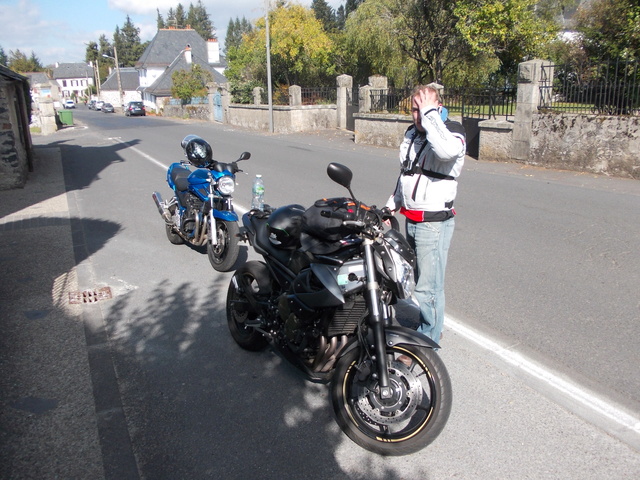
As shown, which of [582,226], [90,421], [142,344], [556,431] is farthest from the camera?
[582,226]

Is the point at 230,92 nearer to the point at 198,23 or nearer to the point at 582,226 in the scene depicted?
the point at 582,226

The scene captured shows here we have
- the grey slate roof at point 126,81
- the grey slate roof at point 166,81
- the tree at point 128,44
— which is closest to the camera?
the grey slate roof at point 166,81

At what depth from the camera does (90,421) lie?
3.59 meters

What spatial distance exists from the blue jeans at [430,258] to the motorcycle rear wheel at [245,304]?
3.77 ft

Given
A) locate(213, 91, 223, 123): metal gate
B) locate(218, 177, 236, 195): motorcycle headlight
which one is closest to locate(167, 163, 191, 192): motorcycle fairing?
locate(218, 177, 236, 195): motorcycle headlight

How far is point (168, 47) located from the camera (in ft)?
277

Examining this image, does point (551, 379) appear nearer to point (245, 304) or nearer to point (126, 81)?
point (245, 304)

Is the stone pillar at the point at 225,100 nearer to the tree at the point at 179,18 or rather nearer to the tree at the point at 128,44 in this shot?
the tree at the point at 128,44

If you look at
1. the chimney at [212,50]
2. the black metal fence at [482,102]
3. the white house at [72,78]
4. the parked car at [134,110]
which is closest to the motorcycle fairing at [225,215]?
the black metal fence at [482,102]

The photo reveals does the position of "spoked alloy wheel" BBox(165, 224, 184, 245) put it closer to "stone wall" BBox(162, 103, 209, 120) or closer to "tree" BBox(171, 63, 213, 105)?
"stone wall" BBox(162, 103, 209, 120)

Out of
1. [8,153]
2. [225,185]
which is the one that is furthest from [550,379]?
[8,153]

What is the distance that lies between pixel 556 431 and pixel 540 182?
9.22 m

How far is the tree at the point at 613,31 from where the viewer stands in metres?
14.5

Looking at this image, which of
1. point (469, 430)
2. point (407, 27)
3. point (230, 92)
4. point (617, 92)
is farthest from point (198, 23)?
point (469, 430)
